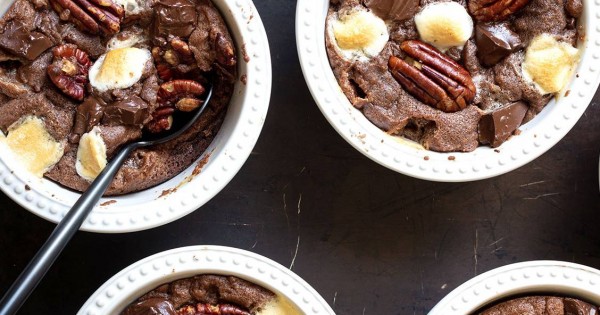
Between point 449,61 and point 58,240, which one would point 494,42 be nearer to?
point 449,61

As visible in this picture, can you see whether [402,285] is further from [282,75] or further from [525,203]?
[282,75]

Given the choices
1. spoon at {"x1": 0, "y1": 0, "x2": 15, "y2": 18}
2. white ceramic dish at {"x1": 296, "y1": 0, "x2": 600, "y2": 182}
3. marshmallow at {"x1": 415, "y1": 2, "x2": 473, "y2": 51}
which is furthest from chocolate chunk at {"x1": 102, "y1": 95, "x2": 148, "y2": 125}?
marshmallow at {"x1": 415, "y1": 2, "x2": 473, "y2": 51}

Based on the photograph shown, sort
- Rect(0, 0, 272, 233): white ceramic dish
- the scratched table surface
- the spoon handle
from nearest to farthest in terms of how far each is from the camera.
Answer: the spoon handle → Rect(0, 0, 272, 233): white ceramic dish → the scratched table surface

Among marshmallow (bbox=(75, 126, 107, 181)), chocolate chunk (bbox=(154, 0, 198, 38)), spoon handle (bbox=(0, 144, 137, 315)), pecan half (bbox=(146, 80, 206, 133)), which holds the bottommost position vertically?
spoon handle (bbox=(0, 144, 137, 315))

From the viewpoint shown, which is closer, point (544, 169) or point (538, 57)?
point (538, 57)

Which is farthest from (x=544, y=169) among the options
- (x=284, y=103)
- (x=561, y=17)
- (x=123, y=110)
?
(x=123, y=110)

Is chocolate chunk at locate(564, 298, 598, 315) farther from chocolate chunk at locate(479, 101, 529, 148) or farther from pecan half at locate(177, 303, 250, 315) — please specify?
pecan half at locate(177, 303, 250, 315)

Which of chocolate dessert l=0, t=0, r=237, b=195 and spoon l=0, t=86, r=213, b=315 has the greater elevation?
chocolate dessert l=0, t=0, r=237, b=195

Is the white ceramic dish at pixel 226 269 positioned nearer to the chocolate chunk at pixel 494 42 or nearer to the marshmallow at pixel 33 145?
the marshmallow at pixel 33 145
